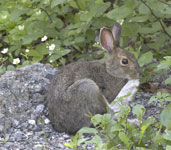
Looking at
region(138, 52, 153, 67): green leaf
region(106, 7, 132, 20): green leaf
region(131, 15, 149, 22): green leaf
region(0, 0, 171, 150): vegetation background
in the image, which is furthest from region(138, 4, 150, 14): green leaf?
region(138, 52, 153, 67): green leaf

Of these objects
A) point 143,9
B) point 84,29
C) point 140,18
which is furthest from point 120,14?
point 84,29

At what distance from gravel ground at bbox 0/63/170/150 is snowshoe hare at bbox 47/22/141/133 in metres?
0.25

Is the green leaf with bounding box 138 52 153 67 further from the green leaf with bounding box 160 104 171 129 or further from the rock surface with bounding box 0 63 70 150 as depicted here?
the green leaf with bounding box 160 104 171 129

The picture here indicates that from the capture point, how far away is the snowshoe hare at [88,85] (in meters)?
5.70

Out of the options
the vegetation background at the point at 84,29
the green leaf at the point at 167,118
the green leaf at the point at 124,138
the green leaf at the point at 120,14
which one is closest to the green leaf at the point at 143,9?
the vegetation background at the point at 84,29

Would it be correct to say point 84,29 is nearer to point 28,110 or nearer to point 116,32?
point 116,32

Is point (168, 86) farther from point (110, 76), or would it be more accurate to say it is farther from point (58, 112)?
point (58, 112)

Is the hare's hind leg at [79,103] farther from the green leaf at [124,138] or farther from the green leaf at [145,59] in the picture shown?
the green leaf at [124,138]

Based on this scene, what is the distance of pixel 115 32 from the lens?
6.59 m

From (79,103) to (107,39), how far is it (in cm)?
127

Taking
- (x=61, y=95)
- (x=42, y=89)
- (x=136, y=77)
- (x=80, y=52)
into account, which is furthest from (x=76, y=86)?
(x=80, y=52)

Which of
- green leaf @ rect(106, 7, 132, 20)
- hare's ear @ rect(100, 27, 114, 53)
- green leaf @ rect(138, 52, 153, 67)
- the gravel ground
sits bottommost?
the gravel ground

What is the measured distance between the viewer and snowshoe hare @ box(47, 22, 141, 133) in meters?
→ 5.70

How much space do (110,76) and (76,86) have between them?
0.93m
